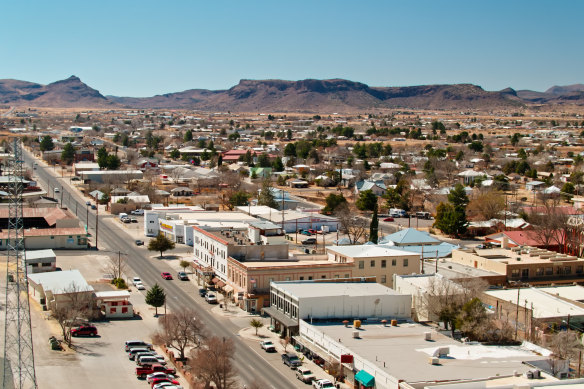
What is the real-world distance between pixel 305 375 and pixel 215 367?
427 centimetres

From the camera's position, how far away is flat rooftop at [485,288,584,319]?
35941mm

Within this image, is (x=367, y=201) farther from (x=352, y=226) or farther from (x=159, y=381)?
(x=159, y=381)

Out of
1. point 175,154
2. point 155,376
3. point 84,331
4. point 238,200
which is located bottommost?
point 84,331

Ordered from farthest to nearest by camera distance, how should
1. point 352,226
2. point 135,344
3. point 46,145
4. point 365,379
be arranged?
point 46,145 < point 352,226 < point 135,344 < point 365,379

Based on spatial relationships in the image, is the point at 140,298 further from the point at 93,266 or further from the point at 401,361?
the point at 401,361

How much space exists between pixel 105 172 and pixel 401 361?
72.2 metres

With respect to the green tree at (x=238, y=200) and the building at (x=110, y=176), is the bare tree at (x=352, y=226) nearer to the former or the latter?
the green tree at (x=238, y=200)

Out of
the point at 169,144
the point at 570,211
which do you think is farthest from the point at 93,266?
the point at 169,144

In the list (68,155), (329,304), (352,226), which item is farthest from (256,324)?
(68,155)

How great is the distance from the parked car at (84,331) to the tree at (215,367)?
9178 mm

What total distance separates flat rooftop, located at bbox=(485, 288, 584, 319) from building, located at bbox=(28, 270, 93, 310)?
20.2m

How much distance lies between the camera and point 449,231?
63.3 m

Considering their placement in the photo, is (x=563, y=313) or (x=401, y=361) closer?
(x=401, y=361)

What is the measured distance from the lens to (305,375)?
2942 cm
